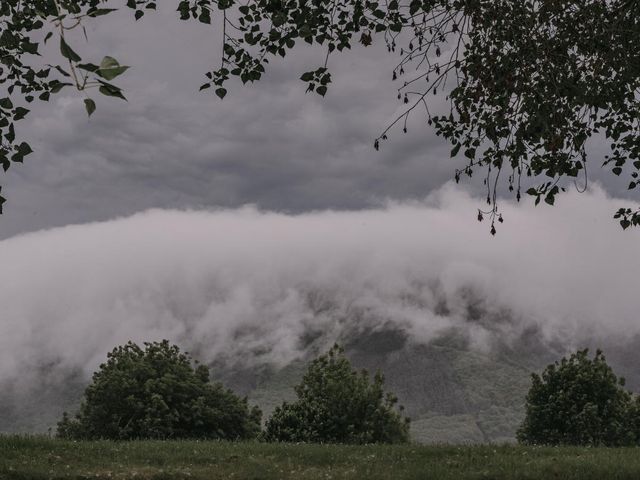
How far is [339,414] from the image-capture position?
3600 cm

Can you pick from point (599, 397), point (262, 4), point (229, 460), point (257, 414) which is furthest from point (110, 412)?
point (262, 4)

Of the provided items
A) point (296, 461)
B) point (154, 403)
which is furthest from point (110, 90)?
point (154, 403)

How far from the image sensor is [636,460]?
17.4 metres

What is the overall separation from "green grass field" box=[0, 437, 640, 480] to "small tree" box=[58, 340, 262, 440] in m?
15.3

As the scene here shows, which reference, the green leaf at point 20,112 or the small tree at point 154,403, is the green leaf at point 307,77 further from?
the small tree at point 154,403

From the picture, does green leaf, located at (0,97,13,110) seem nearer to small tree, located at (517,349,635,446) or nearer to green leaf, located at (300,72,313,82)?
green leaf, located at (300,72,313,82)

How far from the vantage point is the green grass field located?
1593 centimetres

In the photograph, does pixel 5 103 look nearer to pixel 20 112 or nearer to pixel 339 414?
pixel 20 112

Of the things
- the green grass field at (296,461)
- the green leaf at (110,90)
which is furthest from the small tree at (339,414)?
the green leaf at (110,90)

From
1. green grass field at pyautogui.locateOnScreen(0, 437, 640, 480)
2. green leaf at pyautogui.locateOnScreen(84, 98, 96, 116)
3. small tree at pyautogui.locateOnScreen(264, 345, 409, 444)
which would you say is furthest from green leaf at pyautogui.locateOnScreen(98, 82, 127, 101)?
small tree at pyautogui.locateOnScreen(264, 345, 409, 444)

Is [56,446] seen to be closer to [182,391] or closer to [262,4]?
[262,4]

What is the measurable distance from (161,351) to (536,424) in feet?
73.2

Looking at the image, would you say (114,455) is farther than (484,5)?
Yes

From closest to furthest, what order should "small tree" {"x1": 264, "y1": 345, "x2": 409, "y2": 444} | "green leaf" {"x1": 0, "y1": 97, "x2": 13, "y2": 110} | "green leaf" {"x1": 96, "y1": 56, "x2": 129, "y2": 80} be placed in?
"green leaf" {"x1": 96, "y1": 56, "x2": 129, "y2": 80} → "green leaf" {"x1": 0, "y1": 97, "x2": 13, "y2": 110} → "small tree" {"x1": 264, "y1": 345, "x2": 409, "y2": 444}
